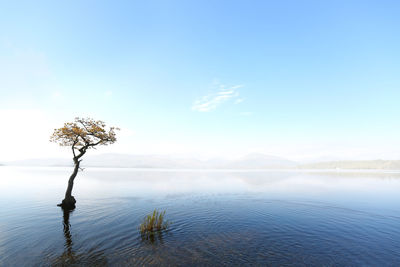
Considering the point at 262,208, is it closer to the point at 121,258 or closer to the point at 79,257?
the point at 121,258

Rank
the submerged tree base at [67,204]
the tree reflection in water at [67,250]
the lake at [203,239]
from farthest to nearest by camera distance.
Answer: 1. the submerged tree base at [67,204]
2. the lake at [203,239]
3. the tree reflection in water at [67,250]

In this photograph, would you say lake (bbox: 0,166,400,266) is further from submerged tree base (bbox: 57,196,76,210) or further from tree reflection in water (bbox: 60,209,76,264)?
submerged tree base (bbox: 57,196,76,210)

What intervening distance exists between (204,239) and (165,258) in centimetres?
512

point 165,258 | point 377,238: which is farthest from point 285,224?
point 165,258

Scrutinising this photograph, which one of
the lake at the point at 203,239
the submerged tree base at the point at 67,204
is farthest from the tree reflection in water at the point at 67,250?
the submerged tree base at the point at 67,204

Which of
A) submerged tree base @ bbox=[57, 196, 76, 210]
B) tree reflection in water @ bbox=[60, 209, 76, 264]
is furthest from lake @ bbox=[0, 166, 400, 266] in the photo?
submerged tree base @ bbox=[57, 196, 76, 210]

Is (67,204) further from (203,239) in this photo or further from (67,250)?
(203,239)

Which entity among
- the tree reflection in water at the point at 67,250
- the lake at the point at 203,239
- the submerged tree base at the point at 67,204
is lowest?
the lake at the point at 203,239

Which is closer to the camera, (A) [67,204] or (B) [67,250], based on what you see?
(B) [67,250]

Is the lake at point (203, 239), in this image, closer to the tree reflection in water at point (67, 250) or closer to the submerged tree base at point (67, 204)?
the tree reflection in water at point (67, 250)

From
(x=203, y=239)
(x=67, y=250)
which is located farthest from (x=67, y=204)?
(x=203, y=239)

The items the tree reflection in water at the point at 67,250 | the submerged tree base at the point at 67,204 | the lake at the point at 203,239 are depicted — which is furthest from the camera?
the submerged tree base at the point at 67,204

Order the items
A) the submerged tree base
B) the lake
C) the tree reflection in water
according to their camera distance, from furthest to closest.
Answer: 1. the submerged tree base
2. the lake
3. the tree reflection in water

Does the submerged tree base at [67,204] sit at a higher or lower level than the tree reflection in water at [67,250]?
higher
